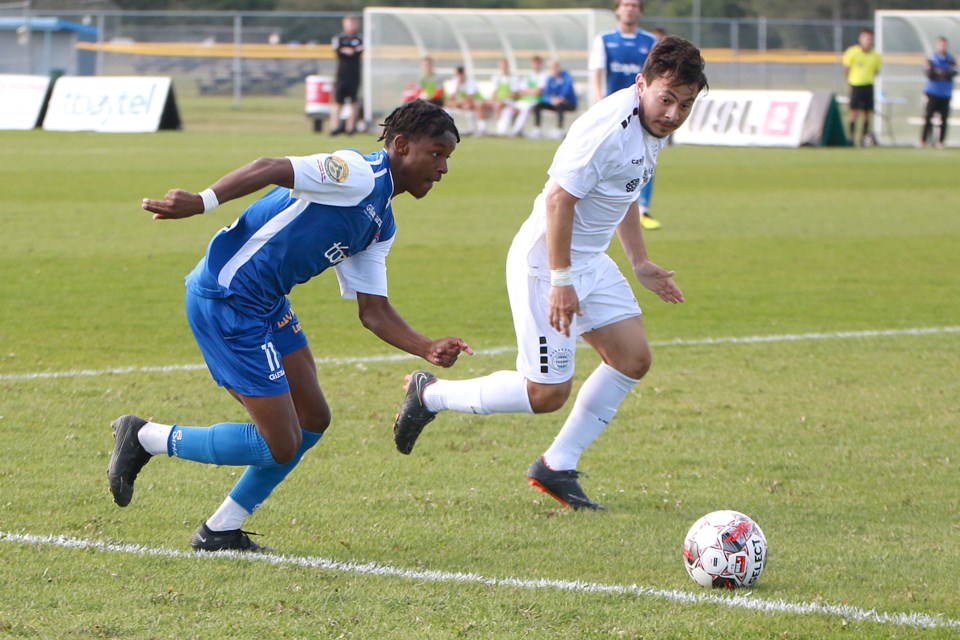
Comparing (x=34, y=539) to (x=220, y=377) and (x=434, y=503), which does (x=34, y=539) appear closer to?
(x=220, y=377)

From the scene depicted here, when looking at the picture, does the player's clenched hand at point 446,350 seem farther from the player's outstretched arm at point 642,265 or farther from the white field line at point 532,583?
the player's outstretched arm at point 642,265

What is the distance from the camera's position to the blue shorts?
15.9 ft

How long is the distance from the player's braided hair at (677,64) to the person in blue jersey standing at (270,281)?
0.93 meters

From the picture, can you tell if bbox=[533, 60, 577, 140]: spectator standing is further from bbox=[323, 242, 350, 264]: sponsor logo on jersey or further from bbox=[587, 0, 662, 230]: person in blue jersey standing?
bbox=[323, 242, 350, 264]: sponsor logo on jersey

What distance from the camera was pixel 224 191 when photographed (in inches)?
173

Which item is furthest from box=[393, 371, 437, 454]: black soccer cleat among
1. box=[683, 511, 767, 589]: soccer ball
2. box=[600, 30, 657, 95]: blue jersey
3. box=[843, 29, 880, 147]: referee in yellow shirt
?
box=[843, 29, 880, 147]: referee in yellow shirt

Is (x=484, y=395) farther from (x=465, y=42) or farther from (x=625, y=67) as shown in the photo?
(x=465, y=42)

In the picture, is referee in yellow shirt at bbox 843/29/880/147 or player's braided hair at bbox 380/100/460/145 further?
referee in yellow shirt at bbox 843/29/880/147

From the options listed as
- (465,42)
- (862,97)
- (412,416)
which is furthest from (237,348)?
(465,42)

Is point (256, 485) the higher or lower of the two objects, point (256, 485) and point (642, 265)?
the lower

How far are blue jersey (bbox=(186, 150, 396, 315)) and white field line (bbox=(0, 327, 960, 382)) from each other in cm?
348

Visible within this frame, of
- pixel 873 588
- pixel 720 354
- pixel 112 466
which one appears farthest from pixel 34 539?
pixel 720 354

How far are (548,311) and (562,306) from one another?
0.95 feet

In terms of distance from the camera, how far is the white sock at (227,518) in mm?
4969
